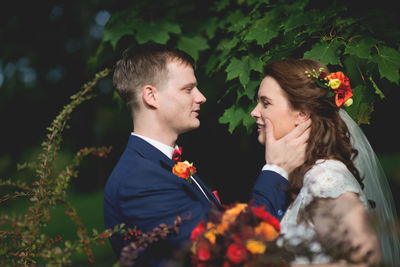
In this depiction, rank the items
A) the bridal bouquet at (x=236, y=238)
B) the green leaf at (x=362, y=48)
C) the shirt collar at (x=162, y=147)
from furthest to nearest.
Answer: the shirt collar at (x=162, y=147)
the green leaf at (x=362, y=48)
the bridal bouquet at (x=236, y=238)

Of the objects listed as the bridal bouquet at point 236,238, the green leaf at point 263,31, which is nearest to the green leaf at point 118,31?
the green leaf at point 263,31

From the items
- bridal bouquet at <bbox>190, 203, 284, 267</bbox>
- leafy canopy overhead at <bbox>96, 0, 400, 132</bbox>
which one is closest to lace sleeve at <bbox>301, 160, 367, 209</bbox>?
bridal bouquet at <bbox>190, 203, 284, 267</bbox>

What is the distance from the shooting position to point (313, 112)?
2.98 meters

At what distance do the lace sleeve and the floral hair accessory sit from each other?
541 mm

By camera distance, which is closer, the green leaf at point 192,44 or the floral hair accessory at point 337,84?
the floral hair accessory at point 337,84

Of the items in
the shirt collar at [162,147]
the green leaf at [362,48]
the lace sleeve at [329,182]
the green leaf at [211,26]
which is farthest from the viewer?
the green leaf at [211,26]

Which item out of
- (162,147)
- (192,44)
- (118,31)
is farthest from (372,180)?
(118,31)

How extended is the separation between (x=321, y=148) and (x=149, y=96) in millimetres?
1494

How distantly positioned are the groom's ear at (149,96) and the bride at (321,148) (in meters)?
0.90

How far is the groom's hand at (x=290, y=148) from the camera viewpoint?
2875 mm

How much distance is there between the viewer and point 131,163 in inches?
113

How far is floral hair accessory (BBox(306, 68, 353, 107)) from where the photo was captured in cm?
281

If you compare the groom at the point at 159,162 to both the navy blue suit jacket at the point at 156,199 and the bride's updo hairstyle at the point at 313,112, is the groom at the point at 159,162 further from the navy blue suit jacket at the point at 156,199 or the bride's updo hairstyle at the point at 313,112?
the bride's updo hairstyle at the point at 313,112

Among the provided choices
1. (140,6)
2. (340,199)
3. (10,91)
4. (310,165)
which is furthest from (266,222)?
(10,91)
